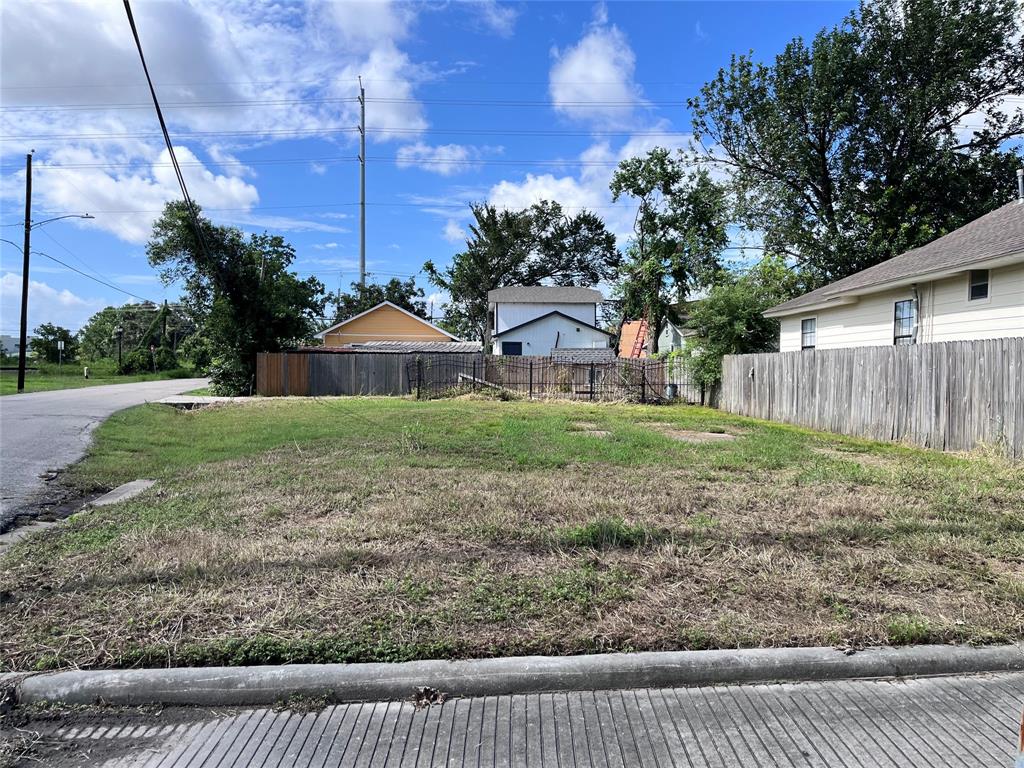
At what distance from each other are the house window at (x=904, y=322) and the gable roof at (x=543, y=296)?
2974 cm

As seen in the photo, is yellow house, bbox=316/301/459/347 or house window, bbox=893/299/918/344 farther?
yellow house, bbox=316/301/459/347

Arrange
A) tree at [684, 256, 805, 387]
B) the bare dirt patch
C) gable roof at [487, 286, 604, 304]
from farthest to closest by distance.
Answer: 1. gable roof at [487, 286, 604, 304]
2. tree at [684, 256, 805, 387]
3. the bare dirt patch

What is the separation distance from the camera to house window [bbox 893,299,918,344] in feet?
47.2

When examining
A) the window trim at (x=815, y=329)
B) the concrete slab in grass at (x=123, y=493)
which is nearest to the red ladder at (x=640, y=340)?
the window trim at (x=815, y=329)

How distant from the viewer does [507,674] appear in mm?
3082

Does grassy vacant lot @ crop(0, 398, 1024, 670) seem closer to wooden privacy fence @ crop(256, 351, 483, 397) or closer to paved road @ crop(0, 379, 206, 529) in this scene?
paved road @ crop(0, 379, 206, 529)

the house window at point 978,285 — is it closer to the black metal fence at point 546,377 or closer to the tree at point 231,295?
the black metal fence at point 546,377

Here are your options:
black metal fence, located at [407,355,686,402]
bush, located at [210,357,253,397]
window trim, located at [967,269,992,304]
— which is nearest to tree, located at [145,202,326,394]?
bush, located at [210,357,253,397]

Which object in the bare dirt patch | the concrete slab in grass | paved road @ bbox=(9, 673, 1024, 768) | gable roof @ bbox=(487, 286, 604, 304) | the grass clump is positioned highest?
gable roof @ bbox=(487, 286, 604, 304)

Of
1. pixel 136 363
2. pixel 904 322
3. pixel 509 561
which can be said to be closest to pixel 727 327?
pixel 904 322

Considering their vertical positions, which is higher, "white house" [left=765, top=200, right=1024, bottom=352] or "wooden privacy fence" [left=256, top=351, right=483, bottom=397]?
"white house" [left=765, top=200, right=1024, bottom=352]

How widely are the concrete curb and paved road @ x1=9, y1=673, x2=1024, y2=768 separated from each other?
71 mm

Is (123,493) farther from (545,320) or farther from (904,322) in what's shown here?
(545,320)

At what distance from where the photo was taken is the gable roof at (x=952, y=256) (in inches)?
455
